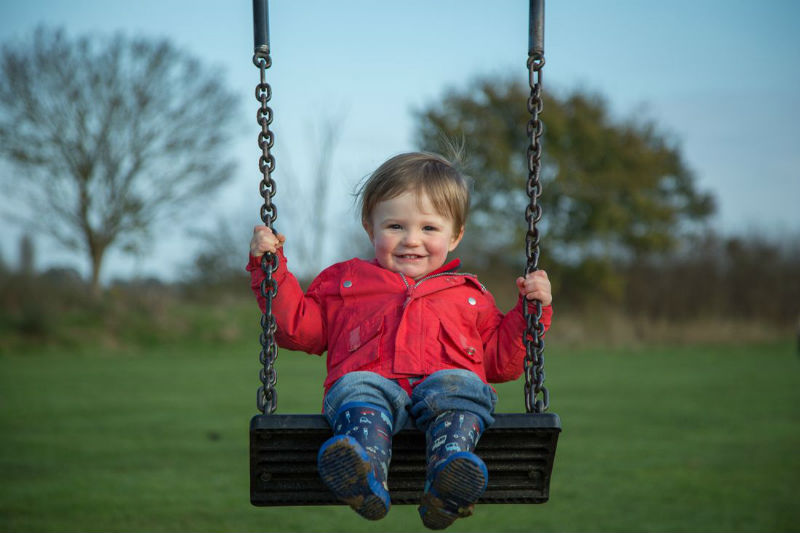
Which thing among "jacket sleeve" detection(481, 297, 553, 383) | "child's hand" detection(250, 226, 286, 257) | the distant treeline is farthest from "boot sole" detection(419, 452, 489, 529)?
the distant treeline

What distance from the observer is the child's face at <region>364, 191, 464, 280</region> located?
9.91ft

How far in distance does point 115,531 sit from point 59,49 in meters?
18.9

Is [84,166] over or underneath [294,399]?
over

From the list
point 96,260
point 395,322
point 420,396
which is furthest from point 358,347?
point 96,260

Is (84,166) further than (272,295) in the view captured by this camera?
Yes

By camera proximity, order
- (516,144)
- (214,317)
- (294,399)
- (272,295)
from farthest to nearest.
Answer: (516,144) → (214,317) → (294,399) → (272,295)

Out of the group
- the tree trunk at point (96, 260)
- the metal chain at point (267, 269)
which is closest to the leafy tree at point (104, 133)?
the tree trunk at point (96, 260)

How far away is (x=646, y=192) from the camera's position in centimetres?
2586

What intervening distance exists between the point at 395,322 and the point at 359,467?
616 millimetres

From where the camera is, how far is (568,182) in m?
24.9

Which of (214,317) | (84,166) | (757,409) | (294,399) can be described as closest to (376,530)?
(294,399)

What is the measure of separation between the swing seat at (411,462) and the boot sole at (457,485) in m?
0.26

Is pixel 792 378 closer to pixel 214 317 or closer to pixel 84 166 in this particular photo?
pixel 214 317

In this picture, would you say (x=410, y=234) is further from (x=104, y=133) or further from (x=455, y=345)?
(x=104, y=133)
